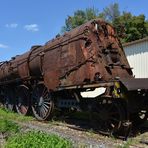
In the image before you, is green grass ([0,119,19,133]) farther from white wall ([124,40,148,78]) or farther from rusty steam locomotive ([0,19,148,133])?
white wall ([124,40,148,78])

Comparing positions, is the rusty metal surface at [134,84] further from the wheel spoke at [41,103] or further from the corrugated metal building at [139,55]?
the corrugated metal building at [139,55]

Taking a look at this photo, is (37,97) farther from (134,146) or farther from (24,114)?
(134,146)

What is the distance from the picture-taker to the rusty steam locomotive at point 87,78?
10766 millimetres

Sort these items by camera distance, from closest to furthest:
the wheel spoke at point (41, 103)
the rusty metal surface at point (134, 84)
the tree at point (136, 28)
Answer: the rusty metal surface at point (134, 84)
the wheel spoke at point (41, 103)
the tree at point (136, 28)

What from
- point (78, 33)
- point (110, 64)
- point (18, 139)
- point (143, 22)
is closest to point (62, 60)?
point (78, 33)

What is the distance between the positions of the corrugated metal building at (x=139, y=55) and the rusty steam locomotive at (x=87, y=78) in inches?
264

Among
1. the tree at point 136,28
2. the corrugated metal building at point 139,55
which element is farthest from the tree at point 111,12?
the corrugated metal building at point 139,55

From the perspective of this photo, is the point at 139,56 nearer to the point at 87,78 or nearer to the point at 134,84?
the point at 87,78

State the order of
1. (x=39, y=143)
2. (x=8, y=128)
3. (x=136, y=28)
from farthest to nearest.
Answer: (x=136, y=28)
(x=8, y=128)
(x=39, y=143)

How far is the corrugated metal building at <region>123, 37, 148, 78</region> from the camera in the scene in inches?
818

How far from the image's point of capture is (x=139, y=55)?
69.7ft

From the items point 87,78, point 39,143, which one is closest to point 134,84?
point 87,78

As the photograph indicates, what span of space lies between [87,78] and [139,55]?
978 cm

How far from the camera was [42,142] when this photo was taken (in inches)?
293
